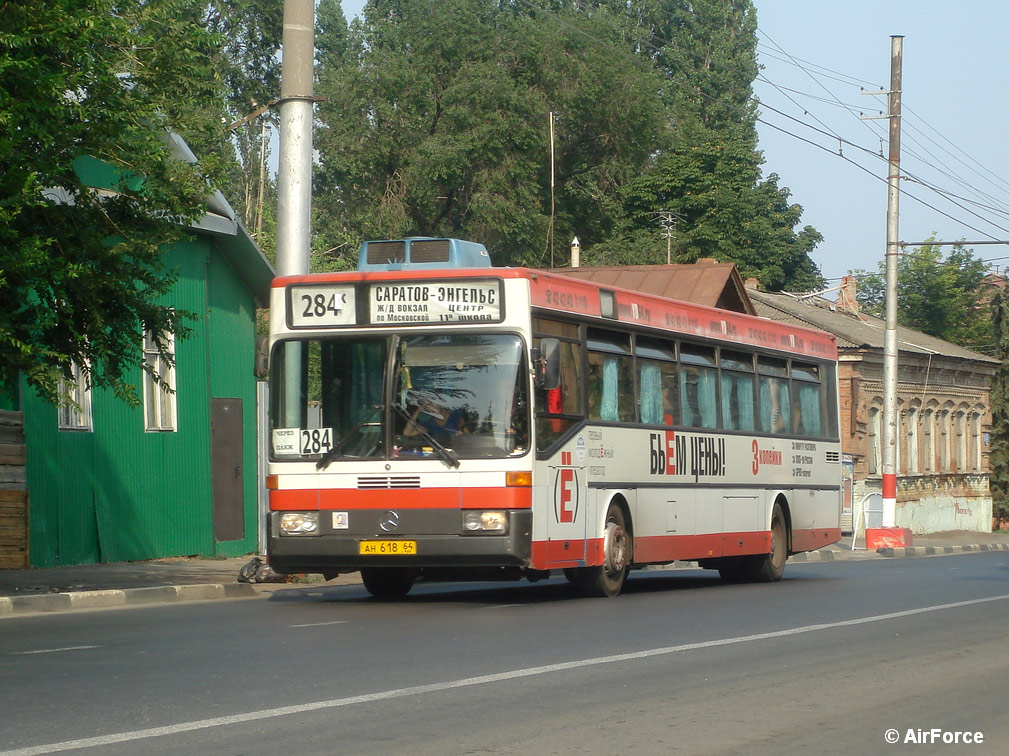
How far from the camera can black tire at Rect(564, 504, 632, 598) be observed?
15.6m

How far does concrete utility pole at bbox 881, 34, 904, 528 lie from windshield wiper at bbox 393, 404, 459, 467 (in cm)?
2357

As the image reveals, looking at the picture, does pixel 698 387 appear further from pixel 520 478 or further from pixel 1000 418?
pixel 1000 418

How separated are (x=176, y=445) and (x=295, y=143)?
7.23m

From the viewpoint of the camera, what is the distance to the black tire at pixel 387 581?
15844 millimetres

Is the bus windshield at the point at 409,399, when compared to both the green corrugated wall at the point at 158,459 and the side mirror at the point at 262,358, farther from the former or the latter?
the green corrugated wall at the point at 158,459

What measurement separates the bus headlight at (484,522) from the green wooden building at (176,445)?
305 inches

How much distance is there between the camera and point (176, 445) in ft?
76.6

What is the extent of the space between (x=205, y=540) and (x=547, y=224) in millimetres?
36710

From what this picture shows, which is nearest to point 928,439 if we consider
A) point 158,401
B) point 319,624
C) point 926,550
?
point 926,550

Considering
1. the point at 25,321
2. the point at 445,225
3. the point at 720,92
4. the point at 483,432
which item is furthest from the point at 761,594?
the point at 720,92

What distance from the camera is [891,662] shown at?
1012 cm

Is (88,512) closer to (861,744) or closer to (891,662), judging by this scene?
(891,662)

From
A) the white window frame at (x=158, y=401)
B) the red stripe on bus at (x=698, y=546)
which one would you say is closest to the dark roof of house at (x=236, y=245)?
the white window frame at (x=158, y=401)

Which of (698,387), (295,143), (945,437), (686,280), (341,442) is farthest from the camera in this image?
(945,437)
